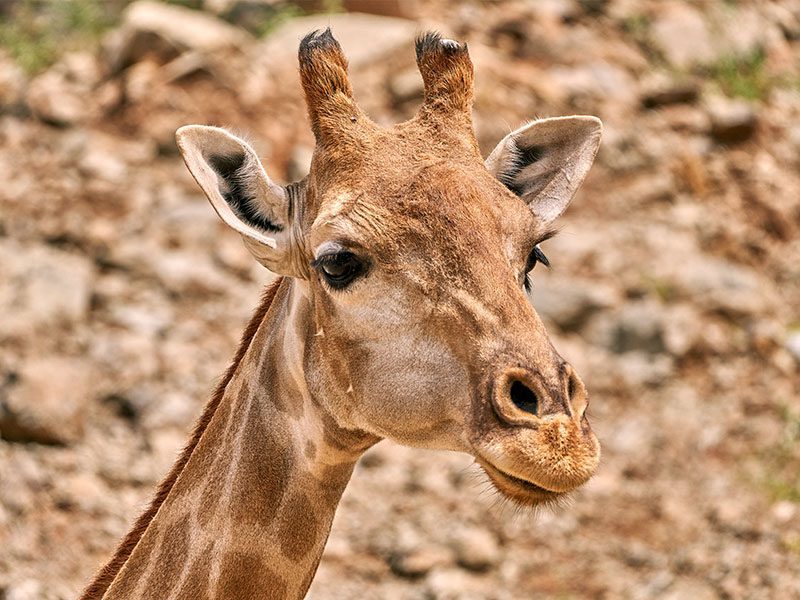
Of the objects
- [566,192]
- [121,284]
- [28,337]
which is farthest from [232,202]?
[121,284]

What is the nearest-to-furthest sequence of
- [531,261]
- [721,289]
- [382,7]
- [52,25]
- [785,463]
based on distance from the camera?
1. [531,261]
2. [785,463]
3. [721,289]
4. [52,25]
5. [382,7]

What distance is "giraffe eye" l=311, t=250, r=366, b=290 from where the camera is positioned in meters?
4.33

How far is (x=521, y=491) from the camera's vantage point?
394 centimetres

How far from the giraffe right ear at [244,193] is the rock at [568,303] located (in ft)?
23.3

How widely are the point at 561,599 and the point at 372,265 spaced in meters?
5.63

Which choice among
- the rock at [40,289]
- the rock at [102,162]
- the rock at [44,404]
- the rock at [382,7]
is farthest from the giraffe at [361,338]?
the rock at [382,7]

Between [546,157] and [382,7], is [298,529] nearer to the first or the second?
[546,157]

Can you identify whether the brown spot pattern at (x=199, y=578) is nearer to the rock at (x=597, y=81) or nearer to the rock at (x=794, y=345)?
the rock at (x=794, y=345)

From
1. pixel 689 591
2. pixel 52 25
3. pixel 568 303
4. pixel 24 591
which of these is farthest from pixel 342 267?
pixel 52 25

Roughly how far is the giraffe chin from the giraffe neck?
757 millimetres

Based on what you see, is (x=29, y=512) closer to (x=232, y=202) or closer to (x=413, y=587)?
(x=413, y=587)

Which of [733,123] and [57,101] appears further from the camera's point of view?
[733,123]

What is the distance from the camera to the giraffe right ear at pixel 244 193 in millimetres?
4523

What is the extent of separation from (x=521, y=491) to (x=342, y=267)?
1018 millimetres
